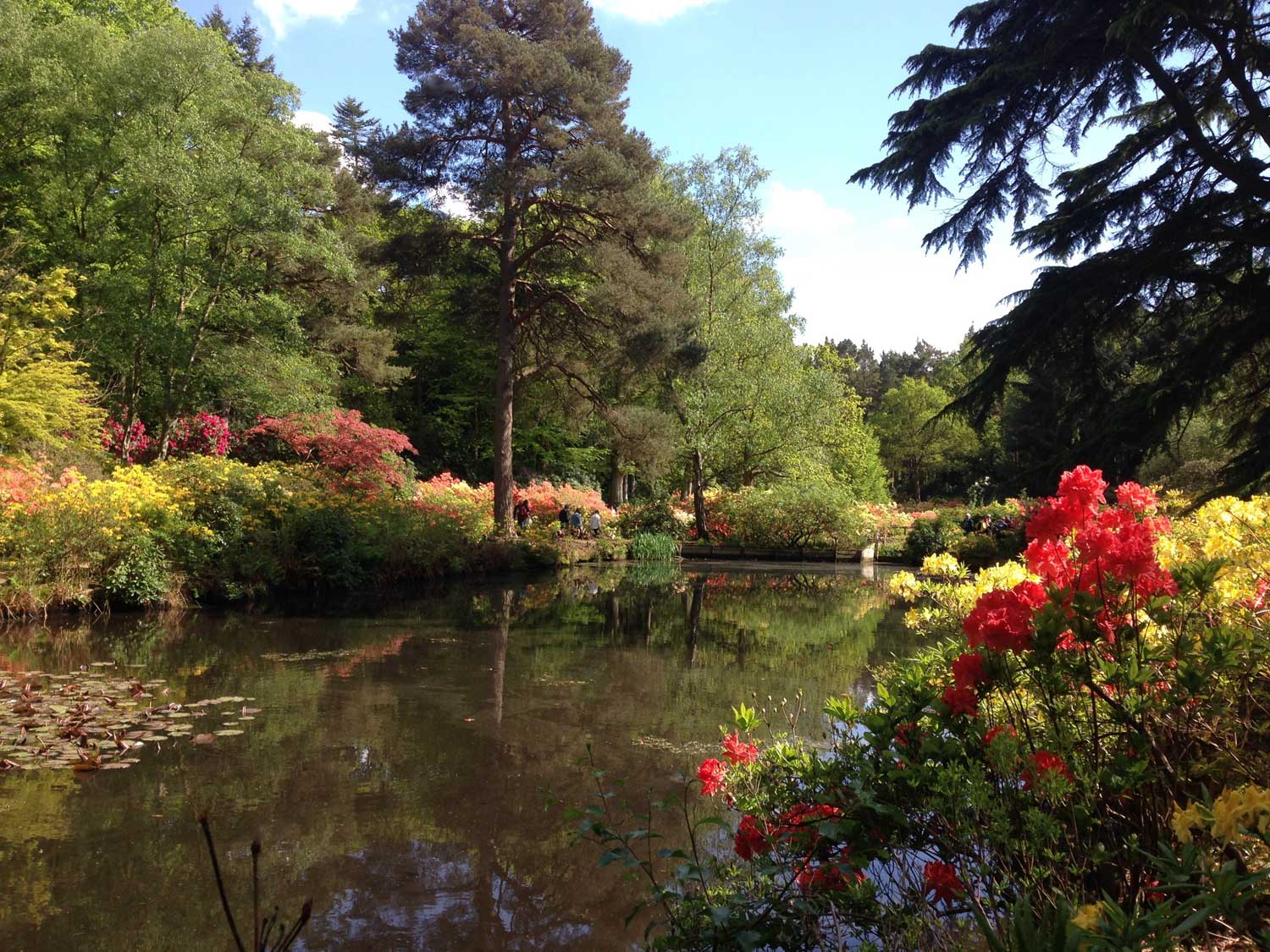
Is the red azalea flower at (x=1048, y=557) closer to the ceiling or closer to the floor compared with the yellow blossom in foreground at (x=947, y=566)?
closer to the ceiling

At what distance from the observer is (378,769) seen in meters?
4.67

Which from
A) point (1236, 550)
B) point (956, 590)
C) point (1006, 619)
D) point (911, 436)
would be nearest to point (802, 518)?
point (956, 590)

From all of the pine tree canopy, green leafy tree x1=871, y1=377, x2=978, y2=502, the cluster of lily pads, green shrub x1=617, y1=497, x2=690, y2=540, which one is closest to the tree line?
the pine tree canopy

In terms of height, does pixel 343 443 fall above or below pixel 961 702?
above

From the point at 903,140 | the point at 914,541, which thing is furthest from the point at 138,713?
the point at 914,541

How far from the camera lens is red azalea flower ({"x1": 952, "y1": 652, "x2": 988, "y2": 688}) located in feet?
7.84

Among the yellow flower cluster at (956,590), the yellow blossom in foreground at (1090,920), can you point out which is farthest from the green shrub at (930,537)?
the yellow blossom in foreground at (1090,920)

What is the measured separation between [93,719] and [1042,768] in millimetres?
5724

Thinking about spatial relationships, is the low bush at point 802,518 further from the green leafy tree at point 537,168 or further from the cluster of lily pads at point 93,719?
the cluster of lily pads at point 93,719

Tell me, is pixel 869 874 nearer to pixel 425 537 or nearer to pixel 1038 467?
pixel 1038 467

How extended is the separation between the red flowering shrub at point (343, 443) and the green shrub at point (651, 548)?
6742mm

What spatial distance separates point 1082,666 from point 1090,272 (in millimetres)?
4439

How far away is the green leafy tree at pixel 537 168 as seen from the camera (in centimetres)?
1558

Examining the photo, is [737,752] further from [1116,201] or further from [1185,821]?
[1116,201]
